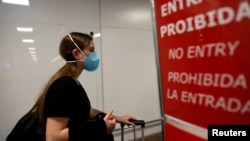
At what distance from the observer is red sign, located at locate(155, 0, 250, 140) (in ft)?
1.79

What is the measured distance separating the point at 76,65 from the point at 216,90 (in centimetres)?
84

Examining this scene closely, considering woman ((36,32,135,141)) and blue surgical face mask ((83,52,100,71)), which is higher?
blue surgical face mask ((83,52,100,71))

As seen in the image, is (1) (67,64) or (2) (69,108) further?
(1) (67,64)

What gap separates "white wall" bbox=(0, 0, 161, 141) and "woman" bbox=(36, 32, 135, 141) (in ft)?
3.20

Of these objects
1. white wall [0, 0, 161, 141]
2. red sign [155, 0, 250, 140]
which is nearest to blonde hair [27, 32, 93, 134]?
red sign [155, 0, 250, 140]

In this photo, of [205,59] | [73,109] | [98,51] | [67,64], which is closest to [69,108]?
[73,109]

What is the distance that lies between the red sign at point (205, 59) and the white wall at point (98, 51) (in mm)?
1624

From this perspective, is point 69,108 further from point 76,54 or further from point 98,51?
point 98,51

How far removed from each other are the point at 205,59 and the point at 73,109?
68cm

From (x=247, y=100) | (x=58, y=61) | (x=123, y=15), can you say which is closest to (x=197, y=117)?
(x=247, y=100)

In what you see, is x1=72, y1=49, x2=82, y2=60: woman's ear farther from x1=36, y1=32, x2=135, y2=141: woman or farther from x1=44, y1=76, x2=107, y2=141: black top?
x1=44, y1=76, x2=107, y2=141: black top

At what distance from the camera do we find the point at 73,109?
3.50 ft

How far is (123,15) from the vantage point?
105 inches

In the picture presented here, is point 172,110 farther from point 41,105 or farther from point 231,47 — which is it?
point 41,105
